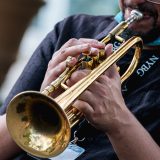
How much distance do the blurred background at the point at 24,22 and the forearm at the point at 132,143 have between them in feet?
9.44

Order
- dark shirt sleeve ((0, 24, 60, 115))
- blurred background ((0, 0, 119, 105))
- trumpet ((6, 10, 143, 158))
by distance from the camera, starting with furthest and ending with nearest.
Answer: blurred background ((0, 0, 119, 105))
dark shirt sleeve ((0, 24, 60, 115))
trumpet ((6, 10, 143, 158))

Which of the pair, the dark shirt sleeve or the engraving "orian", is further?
the dark shirt sleeve

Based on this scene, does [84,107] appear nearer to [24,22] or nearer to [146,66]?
[146,66]

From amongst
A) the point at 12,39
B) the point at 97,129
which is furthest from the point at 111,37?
the point at 12,39

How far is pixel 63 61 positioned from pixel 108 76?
172 millimetres

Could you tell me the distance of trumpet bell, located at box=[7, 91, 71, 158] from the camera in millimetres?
2471

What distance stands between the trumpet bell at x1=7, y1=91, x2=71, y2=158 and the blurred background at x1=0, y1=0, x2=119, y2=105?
9.81ft

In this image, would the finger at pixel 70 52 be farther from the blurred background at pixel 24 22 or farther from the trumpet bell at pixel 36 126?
the blurred background at pixel 24 22

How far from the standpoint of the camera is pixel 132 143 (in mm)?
2652

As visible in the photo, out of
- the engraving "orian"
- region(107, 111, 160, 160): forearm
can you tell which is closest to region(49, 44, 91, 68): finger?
region(107, 111, 160, 160): forearm

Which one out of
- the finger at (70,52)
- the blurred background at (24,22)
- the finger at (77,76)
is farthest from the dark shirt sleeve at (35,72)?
the blurred background at (24,22)

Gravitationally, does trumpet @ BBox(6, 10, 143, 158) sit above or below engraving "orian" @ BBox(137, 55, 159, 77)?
above

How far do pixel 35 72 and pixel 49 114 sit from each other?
54cm

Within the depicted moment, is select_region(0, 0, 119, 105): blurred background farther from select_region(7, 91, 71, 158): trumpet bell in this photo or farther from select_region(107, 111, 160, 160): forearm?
select_region(7, 91, 71, 158): trumpet bell
